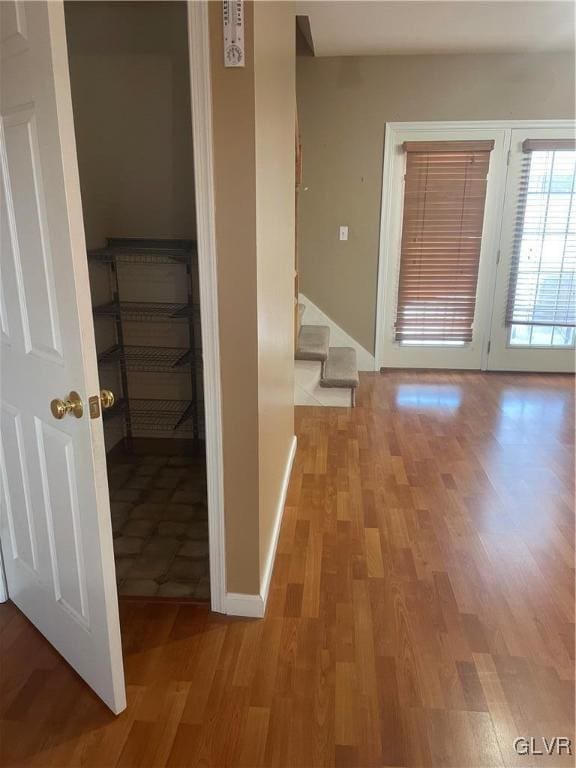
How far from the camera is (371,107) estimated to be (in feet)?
14.4

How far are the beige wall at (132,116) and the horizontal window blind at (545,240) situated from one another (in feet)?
10.1

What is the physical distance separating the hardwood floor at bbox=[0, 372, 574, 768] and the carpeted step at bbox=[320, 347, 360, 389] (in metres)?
1.28

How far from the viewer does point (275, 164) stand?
192cm

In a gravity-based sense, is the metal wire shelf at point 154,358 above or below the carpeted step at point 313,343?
above

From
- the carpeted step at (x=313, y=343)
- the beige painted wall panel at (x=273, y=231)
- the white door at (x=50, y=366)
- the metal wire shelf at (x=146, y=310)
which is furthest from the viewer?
the carpeted step at (x=313, y=343)

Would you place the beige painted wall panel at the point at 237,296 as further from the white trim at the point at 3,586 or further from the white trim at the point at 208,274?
the white trim at the point at 3,586

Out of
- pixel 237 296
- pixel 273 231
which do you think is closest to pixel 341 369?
pixel 273 231

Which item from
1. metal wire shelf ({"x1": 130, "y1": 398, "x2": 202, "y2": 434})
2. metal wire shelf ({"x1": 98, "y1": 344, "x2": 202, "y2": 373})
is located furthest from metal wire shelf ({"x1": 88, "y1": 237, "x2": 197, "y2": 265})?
metal wire shelf ({"x1": 130, "y1": 398, "x2": 202, "y2": 434})

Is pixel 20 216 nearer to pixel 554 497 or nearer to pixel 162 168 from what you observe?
pixel 162 168

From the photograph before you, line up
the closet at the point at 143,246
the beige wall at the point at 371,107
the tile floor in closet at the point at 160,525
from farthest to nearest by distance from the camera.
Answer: the beige wall at the point at 371,107
the closet at the point at 143,246
the tile floor in closet at the point at 160,525

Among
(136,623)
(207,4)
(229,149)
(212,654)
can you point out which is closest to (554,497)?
(212,654)

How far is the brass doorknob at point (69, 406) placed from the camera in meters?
1.23

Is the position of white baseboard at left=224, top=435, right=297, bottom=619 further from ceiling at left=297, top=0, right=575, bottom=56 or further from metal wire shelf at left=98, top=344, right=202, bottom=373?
ceiling at left=297, top=0, right=575, bottom=56

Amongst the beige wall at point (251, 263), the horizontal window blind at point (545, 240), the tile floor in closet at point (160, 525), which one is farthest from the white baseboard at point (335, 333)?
the beige wall at point (251, 263)
